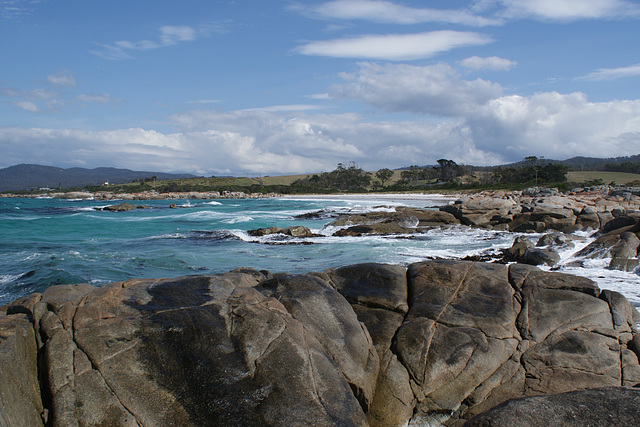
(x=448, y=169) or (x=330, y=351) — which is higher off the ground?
(x=448, y=169)

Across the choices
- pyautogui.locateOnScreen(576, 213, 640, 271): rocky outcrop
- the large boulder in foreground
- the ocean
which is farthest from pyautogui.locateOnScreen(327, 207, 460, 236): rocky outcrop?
the large boulder in foreground

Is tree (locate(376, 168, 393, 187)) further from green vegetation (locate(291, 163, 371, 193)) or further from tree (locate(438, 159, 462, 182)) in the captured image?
tree (locate(438, 159, 462, 182))

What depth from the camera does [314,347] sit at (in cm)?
578

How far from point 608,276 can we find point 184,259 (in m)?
16.1

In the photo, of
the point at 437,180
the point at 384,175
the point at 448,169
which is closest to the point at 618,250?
the point at 437,180

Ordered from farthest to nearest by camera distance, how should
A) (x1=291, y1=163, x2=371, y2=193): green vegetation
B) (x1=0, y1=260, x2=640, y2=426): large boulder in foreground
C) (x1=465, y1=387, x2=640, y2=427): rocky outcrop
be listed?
(x1=291, y1=163, x2=371, y2=193): green vegetation
(x1=0, y1=260, x2=640, y2=426): large boulder in foreground
(x1=465, y1=387, x2=640, y2=427): rocky outcrop

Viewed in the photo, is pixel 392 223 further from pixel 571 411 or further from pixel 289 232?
pixel 571 411

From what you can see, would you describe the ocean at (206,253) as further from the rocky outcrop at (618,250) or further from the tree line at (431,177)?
the tree line at (431,177)

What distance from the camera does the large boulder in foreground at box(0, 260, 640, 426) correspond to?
4.79m

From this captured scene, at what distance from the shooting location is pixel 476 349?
22.4 ft

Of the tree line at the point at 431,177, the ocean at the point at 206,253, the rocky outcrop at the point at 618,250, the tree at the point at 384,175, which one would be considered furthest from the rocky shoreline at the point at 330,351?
the tree at the point at 384,175

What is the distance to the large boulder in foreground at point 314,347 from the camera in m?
4.79

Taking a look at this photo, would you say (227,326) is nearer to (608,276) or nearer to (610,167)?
(608,276)

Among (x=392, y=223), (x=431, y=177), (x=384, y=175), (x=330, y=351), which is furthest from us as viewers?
(x=384, y=175)
